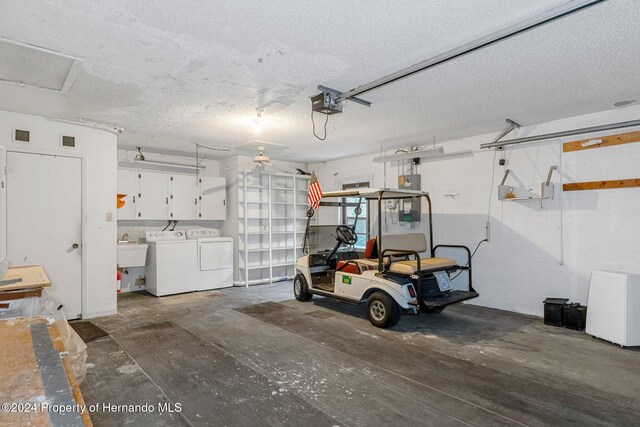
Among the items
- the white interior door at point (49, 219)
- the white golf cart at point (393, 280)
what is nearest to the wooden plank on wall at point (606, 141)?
the white golf cart at point (393, 280)

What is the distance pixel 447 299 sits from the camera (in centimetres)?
417

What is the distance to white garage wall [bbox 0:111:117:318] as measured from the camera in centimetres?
460

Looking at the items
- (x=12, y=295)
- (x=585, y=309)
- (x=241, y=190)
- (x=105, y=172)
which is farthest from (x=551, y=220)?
(x=105, y=172)

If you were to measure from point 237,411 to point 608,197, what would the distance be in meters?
4.74

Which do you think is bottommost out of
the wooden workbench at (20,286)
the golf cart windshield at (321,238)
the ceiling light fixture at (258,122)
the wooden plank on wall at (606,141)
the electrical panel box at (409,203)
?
the wooden workbench at (20,286)

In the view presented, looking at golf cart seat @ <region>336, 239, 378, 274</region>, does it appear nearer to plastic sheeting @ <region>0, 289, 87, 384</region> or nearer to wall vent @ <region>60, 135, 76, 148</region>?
plastic sheeting @ <region>0, 289, 87, 384</region>

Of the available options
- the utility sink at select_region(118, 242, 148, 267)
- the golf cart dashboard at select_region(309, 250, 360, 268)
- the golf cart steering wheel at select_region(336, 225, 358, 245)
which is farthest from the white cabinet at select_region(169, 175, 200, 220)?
the golf cart steering wheel at select_region(336, 225, 358, 245)

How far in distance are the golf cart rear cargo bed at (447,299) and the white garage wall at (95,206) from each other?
4361 millimetres

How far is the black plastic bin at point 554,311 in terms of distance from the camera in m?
4.28

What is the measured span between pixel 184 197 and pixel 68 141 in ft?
8.07

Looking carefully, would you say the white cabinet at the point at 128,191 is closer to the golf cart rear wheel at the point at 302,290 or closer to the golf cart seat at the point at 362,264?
the golf cart rear wheel at the point at 302,290

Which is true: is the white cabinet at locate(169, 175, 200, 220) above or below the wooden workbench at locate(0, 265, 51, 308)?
above

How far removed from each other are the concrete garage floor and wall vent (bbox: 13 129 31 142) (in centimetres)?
250

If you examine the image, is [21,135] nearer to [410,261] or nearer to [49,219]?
[49,219]
